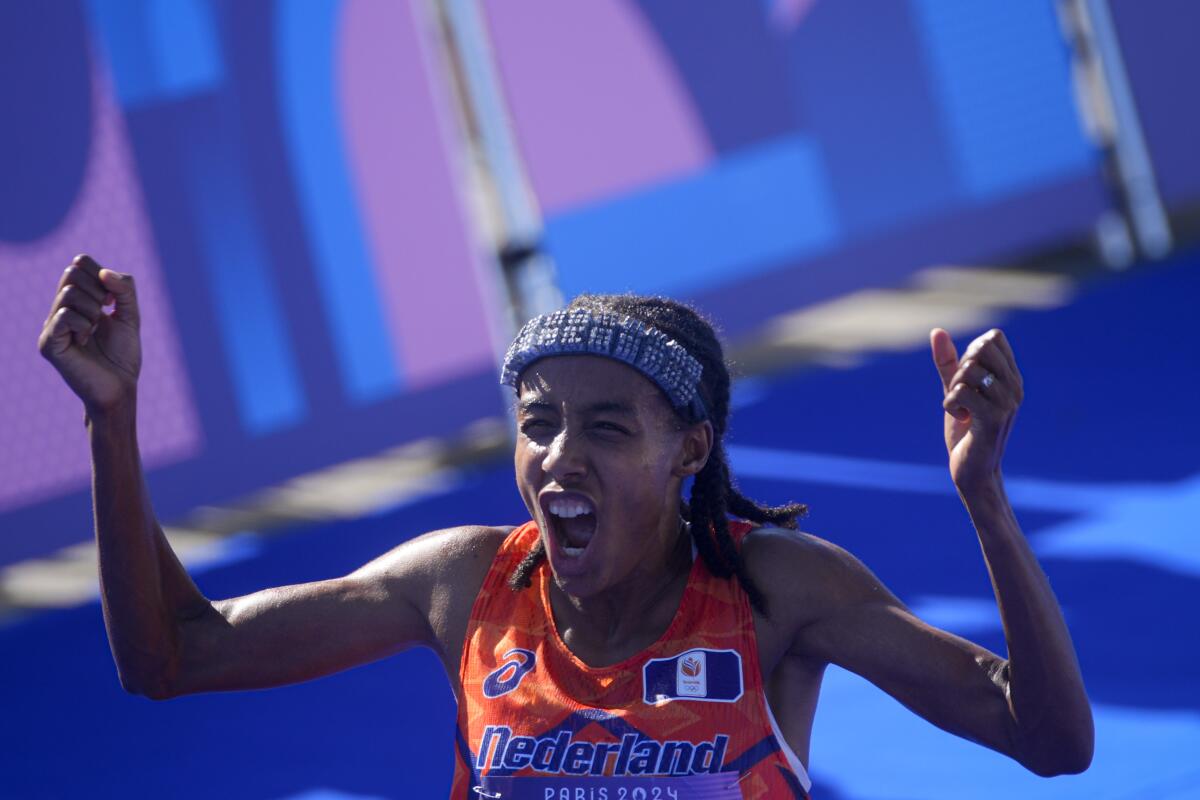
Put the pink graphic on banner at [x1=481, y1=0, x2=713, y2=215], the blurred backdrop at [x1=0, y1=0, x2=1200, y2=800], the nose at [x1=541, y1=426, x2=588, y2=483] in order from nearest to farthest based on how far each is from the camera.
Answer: the nose at [x1=541, y1=426, x2=588, y2=483]
the blurred backdrop at [x1=0, y1=0, x2=1200, y2=800]
the pink graphic on banner at [x1=481, y1=0, x2=713, y2=215]

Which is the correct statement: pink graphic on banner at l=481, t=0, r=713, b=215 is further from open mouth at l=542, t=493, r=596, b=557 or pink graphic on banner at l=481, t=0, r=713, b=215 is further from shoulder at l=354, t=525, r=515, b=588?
open mouth at l=542, t=493, r=596, b=557

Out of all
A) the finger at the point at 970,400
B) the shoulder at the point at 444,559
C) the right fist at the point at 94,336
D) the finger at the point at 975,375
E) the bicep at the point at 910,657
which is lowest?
the bicep at the point at 910,657

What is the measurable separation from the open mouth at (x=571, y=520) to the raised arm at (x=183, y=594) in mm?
239

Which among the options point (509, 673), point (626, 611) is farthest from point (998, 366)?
point (509, 673)

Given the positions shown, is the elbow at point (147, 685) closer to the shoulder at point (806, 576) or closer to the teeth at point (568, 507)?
the teeth at point (568, 507)

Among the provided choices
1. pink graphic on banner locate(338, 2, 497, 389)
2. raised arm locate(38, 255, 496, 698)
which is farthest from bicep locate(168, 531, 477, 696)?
pink graphic on banner locate(338, 2, 497, 389)

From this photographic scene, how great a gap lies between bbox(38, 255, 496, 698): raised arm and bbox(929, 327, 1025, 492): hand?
2.68ft

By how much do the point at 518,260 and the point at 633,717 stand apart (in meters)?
4.81

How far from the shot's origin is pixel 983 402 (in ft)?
6.42

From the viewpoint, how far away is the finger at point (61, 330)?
2316 millimetres

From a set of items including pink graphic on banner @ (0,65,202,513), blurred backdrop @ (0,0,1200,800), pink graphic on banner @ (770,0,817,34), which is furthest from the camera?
pink graphic on banner @ (770,0,817,34)

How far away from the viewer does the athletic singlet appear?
84.8 inches

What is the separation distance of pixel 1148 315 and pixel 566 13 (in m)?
2.78

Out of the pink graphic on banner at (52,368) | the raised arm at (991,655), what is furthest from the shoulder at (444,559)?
the pink graphic on banner at (52,368)
